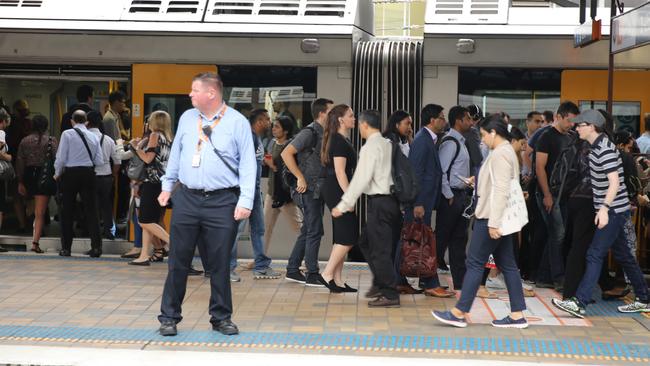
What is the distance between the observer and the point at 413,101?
36.9ft

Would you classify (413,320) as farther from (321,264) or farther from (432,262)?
(321,264)

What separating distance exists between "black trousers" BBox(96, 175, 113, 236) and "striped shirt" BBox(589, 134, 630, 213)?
5515 mm

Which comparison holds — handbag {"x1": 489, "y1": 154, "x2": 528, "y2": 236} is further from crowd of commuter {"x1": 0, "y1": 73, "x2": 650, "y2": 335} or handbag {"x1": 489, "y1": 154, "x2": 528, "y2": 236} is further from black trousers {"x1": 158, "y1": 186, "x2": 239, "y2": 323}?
black trousers {"x1": 158, "y1": 186, "x2": 239, "y2": 323}

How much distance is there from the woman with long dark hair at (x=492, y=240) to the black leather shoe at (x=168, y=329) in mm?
1965

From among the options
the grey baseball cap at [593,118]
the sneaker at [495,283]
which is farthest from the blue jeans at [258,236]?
the grey baseball cap at [593,118]

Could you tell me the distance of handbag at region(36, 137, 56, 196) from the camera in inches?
456

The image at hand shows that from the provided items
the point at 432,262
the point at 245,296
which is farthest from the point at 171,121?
the point at 432,262

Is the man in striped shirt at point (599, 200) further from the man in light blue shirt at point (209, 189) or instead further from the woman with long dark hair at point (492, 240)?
the man in light blue shirt at point (209, 189)

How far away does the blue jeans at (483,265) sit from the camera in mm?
7867

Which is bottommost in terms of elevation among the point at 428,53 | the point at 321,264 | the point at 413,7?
the point at 321,264

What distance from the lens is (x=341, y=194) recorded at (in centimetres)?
929

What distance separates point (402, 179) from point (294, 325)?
1.55 m

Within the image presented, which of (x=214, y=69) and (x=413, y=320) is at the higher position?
(x=214, y=69)

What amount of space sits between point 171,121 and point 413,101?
2.64 m
